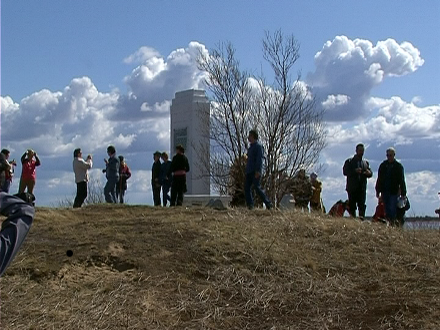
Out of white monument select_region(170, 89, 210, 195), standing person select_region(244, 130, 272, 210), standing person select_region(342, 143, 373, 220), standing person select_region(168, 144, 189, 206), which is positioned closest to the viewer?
standing person select_region(244, 130, 272, 210)

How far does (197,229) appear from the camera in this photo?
9.21 metres

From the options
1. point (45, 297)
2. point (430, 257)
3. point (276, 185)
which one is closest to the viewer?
point (45, 297)

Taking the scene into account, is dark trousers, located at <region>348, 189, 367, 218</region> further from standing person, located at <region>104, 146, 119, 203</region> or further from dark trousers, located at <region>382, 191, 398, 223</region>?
standing person, located at <region>104, 146, 119, 203</region>

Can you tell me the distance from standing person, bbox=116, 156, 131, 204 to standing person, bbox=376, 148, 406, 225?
6.62 metres

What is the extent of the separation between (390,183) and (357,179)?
973 mm

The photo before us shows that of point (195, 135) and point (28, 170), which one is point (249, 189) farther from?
point (195, 135)

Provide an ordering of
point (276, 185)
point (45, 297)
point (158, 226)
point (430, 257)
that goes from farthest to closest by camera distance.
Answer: point (276, 185), point (158, 226), point (430, 257), point (45, 297)

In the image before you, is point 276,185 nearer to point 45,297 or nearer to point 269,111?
point 269,111

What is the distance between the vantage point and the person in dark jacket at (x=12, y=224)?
3.98 meters

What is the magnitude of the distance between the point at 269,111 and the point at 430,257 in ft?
41.7

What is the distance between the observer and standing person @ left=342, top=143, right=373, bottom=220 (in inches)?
542

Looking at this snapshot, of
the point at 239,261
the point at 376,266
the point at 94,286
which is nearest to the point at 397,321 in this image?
the point at 376,266

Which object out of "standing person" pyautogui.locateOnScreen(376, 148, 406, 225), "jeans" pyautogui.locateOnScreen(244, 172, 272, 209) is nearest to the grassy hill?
"jeans" pyautogui.locateOnScreen(244, 172, 272, 209)

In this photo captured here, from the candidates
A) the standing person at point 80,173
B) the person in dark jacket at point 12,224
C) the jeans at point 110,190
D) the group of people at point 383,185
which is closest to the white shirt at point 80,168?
the standing person at point 80,173
